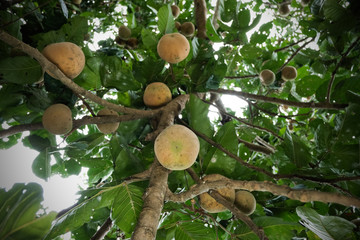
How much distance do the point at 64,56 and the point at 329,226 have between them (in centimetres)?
144

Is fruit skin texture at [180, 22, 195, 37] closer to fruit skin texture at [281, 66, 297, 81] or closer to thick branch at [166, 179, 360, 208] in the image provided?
fruit skin texture at [281, 66, 297, 81]

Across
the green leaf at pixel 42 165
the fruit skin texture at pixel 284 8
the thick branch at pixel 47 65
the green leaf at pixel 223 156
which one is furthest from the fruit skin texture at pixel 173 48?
the fruit skin texture at pixel 284 8

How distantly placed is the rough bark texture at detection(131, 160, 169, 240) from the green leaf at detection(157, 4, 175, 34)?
1165 mm

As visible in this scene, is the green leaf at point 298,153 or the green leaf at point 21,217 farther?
the green leaf at point 298,153

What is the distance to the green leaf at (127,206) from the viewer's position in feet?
3.83

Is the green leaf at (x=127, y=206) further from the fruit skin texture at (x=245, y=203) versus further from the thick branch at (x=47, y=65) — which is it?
the fruit skin texture at (x=245, y=203)

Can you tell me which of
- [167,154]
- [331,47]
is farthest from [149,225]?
[331,47]

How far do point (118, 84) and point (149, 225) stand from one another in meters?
1.17

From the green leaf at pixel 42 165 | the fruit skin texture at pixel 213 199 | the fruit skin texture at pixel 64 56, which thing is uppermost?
the fruit skin texture at pixel 64 56

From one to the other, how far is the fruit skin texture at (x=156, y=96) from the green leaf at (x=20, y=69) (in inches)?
26.0

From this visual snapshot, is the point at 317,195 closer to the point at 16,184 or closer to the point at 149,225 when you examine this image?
the point at 149,225

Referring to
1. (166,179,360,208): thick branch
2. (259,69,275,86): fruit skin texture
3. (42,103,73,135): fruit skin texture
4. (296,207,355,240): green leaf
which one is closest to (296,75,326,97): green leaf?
(259,69,275,86): fruit skin texture

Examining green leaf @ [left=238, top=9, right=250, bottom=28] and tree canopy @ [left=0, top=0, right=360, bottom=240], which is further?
green leaf @ [left=238, top=9, right=250, bottom=28]

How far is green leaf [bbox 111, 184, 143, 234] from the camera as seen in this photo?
1166 millimetres
